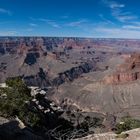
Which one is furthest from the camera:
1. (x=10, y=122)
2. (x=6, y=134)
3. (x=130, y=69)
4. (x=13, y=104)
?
(x=130, y=69)

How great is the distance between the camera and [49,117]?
51781 millimetres

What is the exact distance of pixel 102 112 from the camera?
128 metres

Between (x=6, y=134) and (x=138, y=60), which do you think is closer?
(x=6, y=134)

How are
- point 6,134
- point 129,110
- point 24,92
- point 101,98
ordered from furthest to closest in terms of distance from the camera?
point 101,98 < point 129,110 < point 24,92 < point 6,134

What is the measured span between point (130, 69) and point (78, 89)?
93.5ft

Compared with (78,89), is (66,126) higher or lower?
higher

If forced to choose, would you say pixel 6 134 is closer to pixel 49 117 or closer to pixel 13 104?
pixel 13 104

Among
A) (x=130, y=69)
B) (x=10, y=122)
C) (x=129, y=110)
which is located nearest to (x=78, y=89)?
(x=130, y=69)

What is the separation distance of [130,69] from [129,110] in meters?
53.4

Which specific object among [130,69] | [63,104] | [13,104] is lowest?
[63,104]

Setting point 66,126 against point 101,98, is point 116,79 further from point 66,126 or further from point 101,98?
point 66,126

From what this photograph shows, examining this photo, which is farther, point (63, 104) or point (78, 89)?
point (78, 89)

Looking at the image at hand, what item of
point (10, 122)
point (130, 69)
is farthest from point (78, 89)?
point (10, 122)

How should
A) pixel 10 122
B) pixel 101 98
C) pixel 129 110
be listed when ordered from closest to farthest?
pixel 10 122 → pixel 129 110 → pixel 101 98
